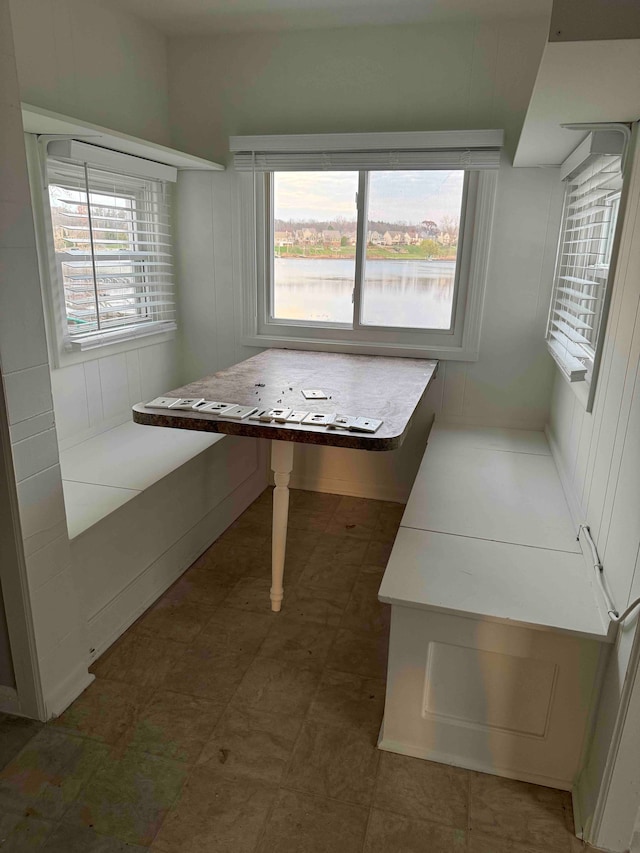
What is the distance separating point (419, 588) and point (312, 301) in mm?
2154

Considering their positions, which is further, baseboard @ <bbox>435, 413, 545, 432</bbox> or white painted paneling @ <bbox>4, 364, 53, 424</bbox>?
baseboard @ <bbox>435, 413, 545, 432</bbox>

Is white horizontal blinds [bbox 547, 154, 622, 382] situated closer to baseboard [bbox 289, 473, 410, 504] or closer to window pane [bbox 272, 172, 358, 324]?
window pane [bbox 272, 172, 358, 324]

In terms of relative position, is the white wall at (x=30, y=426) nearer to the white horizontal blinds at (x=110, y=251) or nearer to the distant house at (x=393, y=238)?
the white horizontal blinds at (x=110, y=251)

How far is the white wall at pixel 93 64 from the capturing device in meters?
2.39

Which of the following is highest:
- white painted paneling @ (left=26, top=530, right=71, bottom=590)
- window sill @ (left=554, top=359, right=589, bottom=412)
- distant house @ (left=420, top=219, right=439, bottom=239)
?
distant house @ (left=420, top=219, right=439, bottom=239)

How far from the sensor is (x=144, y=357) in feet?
11.0

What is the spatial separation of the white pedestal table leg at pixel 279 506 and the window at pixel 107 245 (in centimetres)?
114

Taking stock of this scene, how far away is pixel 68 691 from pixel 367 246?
8.40ft

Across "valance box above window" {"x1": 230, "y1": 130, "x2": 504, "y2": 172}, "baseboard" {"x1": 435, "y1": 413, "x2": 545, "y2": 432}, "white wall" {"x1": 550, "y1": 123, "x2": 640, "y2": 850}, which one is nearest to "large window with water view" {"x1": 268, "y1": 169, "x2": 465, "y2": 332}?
"valance box above window" {"x1": 230, "y1": 130, "x2": 504, "y2": 172}

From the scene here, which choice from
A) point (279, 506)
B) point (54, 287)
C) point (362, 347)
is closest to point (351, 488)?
point (362, 347)

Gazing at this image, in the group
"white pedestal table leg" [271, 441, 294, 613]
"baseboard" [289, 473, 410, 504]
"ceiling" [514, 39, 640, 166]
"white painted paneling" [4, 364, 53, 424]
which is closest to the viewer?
"ceiling" [514, 39, 640, 166]

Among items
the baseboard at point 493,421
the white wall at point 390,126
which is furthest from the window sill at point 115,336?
the baseboard at point 493,421

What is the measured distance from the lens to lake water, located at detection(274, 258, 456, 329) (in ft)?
10.8

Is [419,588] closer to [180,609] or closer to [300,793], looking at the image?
[300,793]
